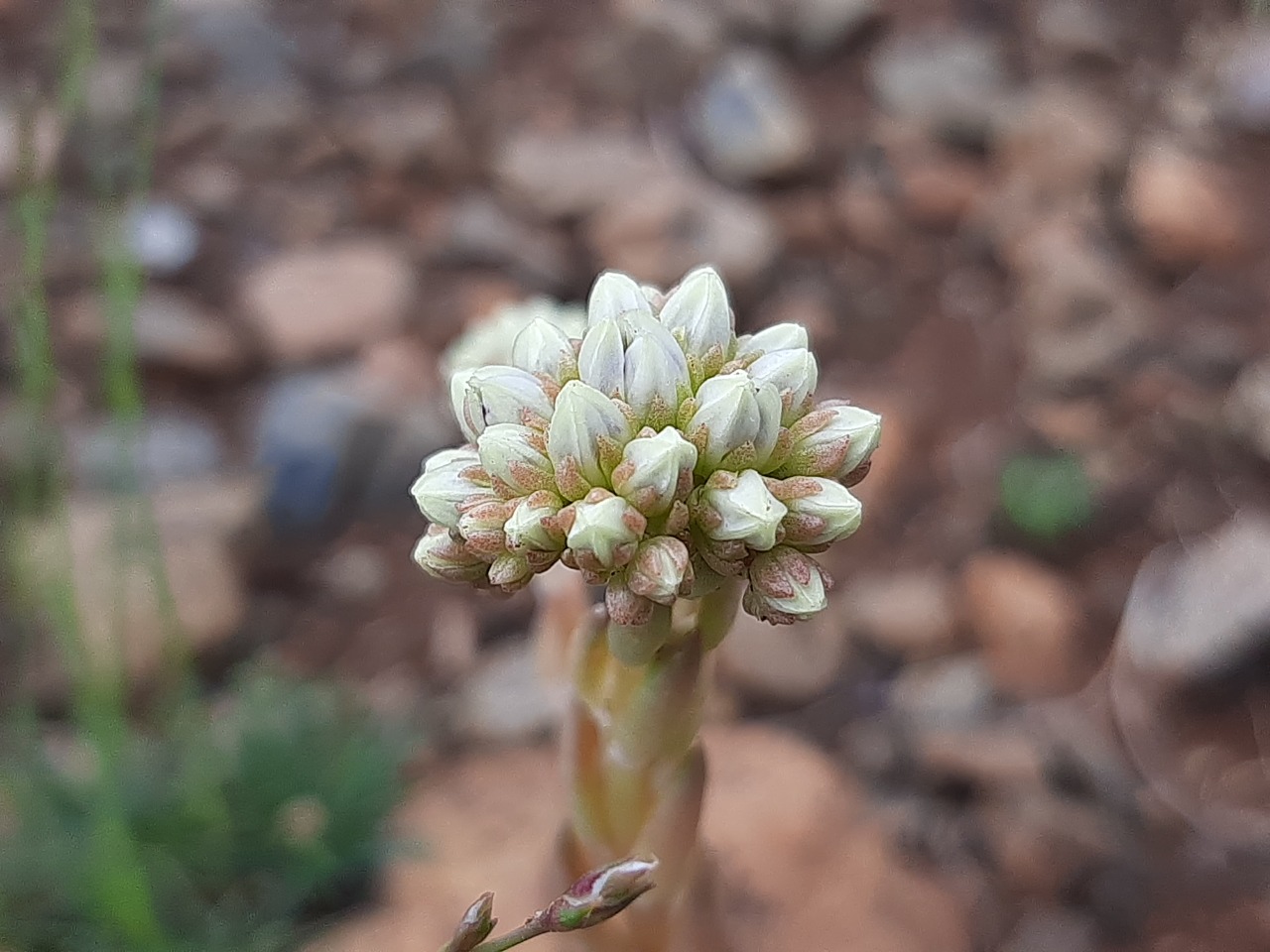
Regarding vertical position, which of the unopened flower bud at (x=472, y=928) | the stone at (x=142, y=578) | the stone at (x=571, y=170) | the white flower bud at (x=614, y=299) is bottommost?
the stone at (x=142, y=578)

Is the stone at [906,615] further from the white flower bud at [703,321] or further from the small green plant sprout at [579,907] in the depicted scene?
the small green plant sprout at [579,907]

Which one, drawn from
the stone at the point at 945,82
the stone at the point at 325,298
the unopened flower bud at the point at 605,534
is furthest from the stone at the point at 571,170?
the unopened flower bud at the point at 605,534

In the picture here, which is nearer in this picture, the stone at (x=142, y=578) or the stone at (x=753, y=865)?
the stone at (x=753, y=865)

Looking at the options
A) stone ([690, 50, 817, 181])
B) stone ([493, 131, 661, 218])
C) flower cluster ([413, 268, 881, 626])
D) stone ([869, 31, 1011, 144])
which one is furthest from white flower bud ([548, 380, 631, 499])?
stone ([869, 31, 1011, 144])

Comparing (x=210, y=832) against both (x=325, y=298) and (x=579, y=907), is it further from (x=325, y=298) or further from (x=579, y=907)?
(x=325, y=298)

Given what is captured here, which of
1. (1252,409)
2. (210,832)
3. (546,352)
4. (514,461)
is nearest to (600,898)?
(514,461)
